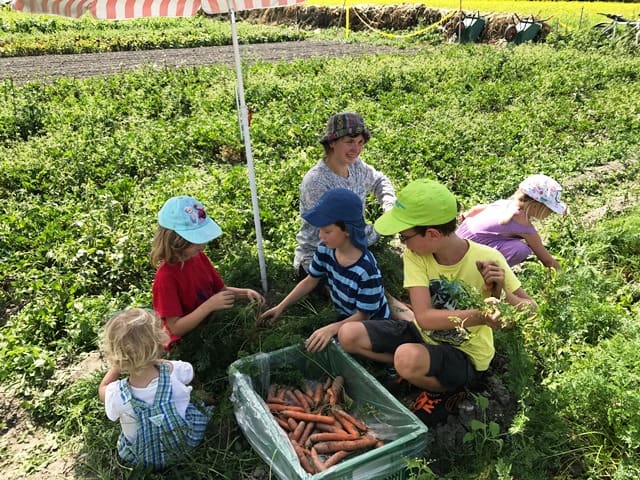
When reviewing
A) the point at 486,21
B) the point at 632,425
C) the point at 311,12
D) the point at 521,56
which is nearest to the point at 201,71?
the point at 521,56

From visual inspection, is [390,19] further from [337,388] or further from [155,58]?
[337,388]

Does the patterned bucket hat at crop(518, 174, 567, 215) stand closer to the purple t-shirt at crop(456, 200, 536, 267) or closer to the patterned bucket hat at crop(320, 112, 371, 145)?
the purple t-shirt at crop(456, 200, 536, 267)

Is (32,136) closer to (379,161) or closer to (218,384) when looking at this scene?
(379,161)

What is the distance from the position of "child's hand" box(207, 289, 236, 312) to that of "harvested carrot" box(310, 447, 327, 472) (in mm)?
1049

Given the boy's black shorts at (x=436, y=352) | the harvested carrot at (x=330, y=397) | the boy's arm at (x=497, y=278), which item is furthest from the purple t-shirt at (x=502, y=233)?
the harvested carrot at (x=330, y=397)

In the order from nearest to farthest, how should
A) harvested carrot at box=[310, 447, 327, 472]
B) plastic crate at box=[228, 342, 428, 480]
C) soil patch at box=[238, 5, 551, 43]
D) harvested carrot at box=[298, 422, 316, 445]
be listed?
plastic crate at box=[228, 342, 428, 480] → harvested carrot at box=[310, 447, 327, 472] → harvested carrot at box=[298, 422, 316, 445] → soil patch at box=[238, 5, 551, 43]

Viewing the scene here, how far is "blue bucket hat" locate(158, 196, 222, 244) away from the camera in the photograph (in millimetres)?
3260

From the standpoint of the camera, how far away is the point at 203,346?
3.55 meters

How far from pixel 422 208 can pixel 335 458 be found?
4.52 ft

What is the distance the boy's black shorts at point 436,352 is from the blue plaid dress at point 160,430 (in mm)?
Result: 1136

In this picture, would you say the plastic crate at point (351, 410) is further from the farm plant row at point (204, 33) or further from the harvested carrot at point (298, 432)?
the farm plant row at point (204, 33)

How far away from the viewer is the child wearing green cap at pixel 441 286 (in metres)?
2.85

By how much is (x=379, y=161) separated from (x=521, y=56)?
964 centimetres

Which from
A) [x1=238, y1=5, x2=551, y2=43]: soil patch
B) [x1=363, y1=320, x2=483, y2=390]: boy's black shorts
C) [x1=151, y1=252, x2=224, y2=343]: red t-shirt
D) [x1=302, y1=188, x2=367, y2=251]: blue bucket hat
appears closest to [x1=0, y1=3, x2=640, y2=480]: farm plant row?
[x1=151, y1=252, x2=224, y2=343]: red t-shirt
